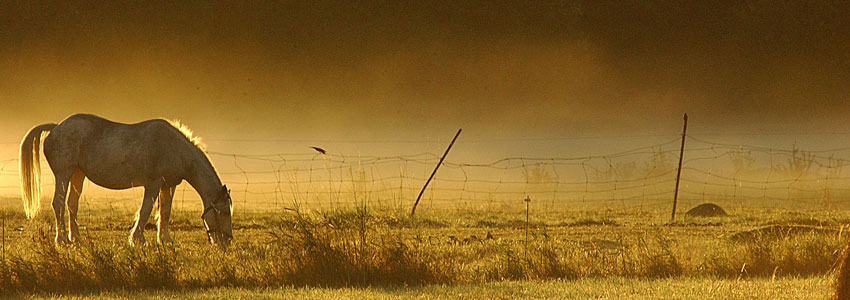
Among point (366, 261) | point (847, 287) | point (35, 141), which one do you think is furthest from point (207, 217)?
point (847, 287)

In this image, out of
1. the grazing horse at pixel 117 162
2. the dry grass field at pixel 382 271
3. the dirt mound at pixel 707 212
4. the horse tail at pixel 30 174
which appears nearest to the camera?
the dry grass field at pixel 382 271

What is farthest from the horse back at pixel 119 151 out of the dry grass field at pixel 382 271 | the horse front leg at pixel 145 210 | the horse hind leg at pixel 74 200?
the dry grass field at pixel 382 271

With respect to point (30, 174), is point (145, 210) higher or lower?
lower

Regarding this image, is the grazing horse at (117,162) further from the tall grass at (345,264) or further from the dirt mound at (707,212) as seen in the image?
the dirt mound at (707,212)

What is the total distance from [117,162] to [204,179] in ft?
5.27

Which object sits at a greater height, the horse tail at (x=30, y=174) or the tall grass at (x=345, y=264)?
the horse tail at (x=30, y=174)

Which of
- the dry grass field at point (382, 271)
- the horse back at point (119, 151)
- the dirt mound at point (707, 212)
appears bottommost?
the dry grass field at point (382, 271)

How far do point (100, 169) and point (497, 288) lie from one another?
8687 mm

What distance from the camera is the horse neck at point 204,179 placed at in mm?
14227

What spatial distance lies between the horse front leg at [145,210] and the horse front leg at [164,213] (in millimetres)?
264

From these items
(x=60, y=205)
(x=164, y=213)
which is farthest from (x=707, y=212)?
(x=60, y=205)

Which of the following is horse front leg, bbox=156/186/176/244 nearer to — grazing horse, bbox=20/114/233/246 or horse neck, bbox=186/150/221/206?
grazing horse, bbox=20/114/233/246

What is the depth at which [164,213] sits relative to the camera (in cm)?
1444

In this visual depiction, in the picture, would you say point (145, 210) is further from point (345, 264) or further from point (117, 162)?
point (345, 264)
